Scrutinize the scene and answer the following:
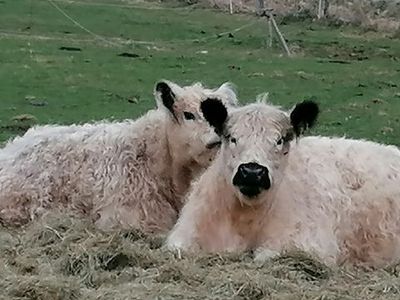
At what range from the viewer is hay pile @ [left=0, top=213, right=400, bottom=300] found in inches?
311

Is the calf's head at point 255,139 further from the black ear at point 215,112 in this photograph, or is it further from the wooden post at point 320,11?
the wooden post at point 320,11

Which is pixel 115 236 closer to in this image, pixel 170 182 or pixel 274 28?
pixel 170 182

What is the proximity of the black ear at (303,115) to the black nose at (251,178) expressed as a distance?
2.58 feet

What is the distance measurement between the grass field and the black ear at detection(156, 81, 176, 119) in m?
1.64

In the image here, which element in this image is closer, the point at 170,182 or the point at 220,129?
the point at 220,129

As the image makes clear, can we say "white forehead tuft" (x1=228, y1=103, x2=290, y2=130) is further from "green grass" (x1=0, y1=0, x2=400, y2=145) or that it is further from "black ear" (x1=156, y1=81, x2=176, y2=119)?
"green grass" (x1=0, y1=0, x2=400, y2=145)

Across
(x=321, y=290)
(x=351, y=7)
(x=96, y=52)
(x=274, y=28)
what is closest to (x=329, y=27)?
(x=351, y=7)

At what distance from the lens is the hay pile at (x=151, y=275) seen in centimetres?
789

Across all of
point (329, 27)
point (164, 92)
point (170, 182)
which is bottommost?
point (329, 27)

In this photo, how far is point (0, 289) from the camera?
7.89m

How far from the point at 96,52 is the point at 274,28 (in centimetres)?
648

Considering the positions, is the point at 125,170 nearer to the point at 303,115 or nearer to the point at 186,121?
the point at 186,121

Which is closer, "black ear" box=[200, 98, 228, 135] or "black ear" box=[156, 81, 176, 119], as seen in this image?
"black ear" box=[200, 98, 228, 135]

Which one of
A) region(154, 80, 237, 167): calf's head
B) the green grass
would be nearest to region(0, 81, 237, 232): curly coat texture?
region(154, 80, 237, 167): calf's head
